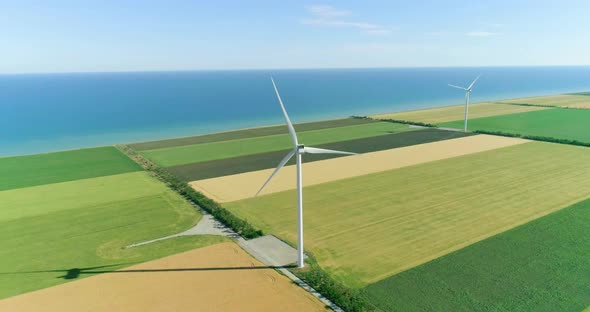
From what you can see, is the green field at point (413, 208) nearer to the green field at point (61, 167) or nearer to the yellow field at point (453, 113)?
the green field at point (61, 167)

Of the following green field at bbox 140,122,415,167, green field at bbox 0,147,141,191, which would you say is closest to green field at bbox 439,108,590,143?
green field at bbox 140,122,415,167

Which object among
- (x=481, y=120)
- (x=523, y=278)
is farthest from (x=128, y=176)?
(x=481, y=120)

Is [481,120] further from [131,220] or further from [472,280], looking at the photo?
[131,220]

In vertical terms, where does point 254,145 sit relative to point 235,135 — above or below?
below

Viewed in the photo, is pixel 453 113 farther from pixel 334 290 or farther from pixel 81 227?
pixel 81 227

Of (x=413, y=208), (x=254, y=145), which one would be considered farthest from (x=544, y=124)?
(x=413, y=208)

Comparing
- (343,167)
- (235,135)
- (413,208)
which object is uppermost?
(235,135)
